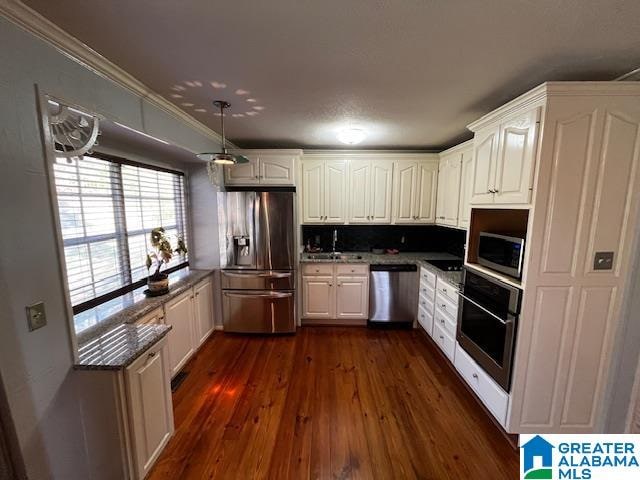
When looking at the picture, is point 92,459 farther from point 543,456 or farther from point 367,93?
point 367,93

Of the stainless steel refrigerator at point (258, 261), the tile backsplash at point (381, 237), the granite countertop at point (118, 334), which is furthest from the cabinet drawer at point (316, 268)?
the granite countertop at point (118, 334)

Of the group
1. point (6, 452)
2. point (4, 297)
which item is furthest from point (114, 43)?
point (6, 452)

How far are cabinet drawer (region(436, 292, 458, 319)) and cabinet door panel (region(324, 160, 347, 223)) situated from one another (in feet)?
4.99

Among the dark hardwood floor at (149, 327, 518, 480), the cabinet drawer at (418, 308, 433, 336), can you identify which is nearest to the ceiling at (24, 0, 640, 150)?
the cabinet drawer at (418, 308, 433, 336)

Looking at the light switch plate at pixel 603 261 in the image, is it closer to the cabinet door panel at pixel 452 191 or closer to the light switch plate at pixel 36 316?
the cabinet door panel at pixel 452 191

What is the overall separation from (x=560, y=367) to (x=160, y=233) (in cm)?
316

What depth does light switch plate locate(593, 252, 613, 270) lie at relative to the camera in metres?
1.53

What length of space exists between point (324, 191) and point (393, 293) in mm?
1645

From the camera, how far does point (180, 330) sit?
248 cm

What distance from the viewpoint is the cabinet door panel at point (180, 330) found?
2.33m

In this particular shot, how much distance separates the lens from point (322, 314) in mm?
3430

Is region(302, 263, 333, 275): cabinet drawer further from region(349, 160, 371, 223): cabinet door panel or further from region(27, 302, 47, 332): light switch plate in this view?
region(27, 302, 47, 332): light switch plate

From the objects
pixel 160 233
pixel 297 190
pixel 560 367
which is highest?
pixel 297 190

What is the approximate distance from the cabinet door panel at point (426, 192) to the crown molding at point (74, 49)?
2.91 m
